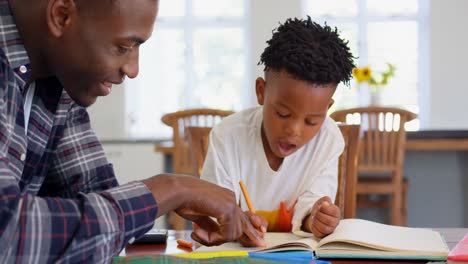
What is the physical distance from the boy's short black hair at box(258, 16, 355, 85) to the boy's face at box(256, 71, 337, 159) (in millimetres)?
20

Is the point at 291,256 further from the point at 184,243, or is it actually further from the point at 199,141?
the point at 199,141

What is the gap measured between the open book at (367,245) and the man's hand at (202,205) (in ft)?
0.27

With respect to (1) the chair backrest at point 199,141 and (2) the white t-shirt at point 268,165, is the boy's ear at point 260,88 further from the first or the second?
(1) the chair backrest at point 199,141

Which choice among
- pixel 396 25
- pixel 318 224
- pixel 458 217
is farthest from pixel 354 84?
pixel 318 224

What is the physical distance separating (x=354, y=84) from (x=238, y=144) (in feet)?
13.7

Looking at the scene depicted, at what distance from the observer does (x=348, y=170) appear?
171 centimetres

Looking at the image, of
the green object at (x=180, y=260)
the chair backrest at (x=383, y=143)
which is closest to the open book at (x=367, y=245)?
the green object at (x=180, y=260)

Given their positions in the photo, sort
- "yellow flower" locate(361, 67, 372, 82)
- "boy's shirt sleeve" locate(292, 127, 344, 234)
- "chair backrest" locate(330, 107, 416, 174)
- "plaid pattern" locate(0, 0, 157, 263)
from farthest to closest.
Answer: "yellow flower" locate(361, 67, 372, 82) → "chair backrest" locate(330, 107, 416, 174) → "boy's shirt sleeve" locate(292, 127, 344, 234) → "plaid pattern" locate(0, 0, 157, 263)

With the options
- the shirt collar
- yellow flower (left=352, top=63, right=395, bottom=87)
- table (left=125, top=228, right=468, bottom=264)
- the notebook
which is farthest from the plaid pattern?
yellow flower (left=352, top=63, right=395, bottom=87)

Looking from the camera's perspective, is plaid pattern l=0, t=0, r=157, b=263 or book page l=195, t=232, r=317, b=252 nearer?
plaid pattern l=0, t=0, r=157, b=263

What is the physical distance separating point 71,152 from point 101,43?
29 centimetres

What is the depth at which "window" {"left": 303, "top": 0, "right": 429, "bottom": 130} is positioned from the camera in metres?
5.70

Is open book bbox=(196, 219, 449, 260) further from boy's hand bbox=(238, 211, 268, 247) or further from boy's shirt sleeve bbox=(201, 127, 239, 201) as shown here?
boy's shirt sleeve bbox=(201, 127, 239, 201)

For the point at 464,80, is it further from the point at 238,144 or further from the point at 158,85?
the point at 238,144
